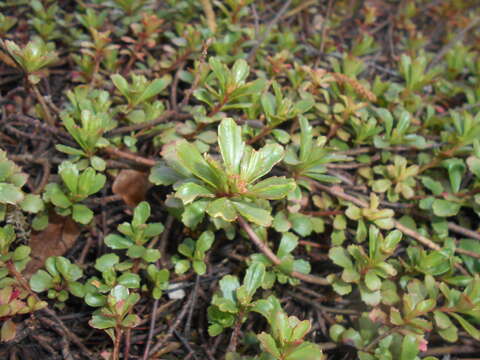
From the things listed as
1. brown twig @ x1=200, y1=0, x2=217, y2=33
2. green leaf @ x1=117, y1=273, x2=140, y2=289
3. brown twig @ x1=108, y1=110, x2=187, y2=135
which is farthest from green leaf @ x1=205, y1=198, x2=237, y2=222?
brown twig @ x1=200, y1=0, x2=217, y2=33

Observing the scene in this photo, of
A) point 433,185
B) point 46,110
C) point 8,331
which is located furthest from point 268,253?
point 46,110

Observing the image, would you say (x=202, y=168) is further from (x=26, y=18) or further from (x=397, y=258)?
(x=26, y=18)

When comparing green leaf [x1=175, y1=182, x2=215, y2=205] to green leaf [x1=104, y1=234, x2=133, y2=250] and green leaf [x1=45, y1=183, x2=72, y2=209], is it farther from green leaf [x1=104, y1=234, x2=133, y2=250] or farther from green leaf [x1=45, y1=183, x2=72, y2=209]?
green leaf [x1=45, y1=183, x2=72, y2=209]

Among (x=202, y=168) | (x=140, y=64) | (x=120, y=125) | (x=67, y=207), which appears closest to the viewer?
(x=202, y=168)

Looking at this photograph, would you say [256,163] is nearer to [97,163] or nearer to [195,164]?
[195,164]

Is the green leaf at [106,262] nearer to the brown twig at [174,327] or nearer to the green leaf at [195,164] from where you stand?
the brown twig at [174,327]

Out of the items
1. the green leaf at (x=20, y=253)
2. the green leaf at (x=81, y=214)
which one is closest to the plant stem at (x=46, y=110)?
the green leaf at (x=81, y=214)

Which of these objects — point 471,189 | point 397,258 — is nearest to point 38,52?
point 397,258
